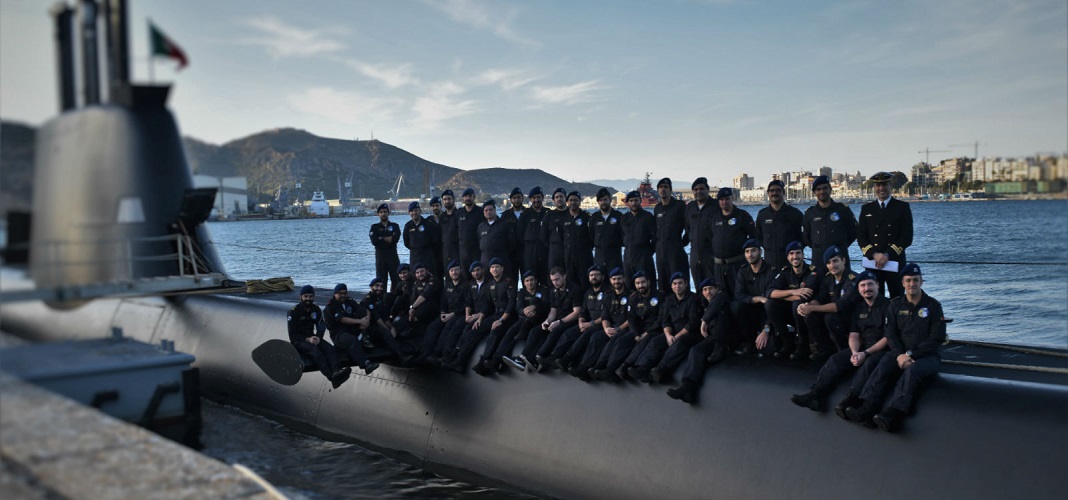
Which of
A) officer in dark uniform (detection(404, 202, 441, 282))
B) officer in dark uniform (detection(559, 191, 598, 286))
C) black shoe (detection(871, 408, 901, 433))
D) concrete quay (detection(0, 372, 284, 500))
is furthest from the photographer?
officer in dark uniform (detection(404, 202, 441, 282))

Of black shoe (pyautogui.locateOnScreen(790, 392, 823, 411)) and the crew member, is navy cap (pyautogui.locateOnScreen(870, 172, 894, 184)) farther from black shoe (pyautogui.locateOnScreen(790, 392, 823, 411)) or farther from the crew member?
the crew member

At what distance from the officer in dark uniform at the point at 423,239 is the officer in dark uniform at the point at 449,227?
11.4 inches

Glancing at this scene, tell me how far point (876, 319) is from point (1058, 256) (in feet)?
13.5

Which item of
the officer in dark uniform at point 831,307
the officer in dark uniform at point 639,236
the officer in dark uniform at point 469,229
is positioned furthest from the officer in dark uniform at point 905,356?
the officer in dark uniform at point 469,229

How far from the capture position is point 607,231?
37.6 ft

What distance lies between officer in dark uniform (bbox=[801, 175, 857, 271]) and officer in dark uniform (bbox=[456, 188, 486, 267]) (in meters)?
5.56

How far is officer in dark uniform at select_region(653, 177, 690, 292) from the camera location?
1098 cm

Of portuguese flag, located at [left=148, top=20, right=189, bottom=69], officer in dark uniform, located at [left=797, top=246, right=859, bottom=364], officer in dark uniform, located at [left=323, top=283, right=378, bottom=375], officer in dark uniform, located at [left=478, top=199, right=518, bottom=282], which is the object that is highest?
portuguese flag, located at [left=148, top=20, right=189, bottom=69]

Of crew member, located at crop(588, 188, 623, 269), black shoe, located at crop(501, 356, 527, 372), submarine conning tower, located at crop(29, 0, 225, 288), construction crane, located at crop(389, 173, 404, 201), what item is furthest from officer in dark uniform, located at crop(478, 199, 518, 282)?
submarine conning tower, located at crop(29, 0, 225, 288)

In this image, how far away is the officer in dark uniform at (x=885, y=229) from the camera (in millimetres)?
8891

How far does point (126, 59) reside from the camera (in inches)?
118

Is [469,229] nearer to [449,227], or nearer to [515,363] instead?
[449,227]

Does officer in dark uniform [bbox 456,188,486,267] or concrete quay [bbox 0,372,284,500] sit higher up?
officer in dark uniform [bbox 456,188,486,267]

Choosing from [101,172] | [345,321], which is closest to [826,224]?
[345,321]
